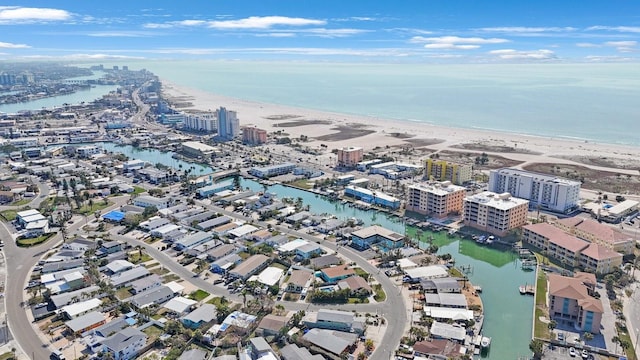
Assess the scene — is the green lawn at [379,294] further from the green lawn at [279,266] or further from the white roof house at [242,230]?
Result: the white roof house at [242,230]

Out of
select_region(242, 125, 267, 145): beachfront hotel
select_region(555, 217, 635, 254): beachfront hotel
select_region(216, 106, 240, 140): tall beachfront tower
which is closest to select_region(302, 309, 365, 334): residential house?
select_region(555, 217, 635, 254): beachfront hotel

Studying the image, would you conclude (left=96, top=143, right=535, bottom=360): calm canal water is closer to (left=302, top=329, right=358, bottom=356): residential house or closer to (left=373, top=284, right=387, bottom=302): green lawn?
(left=373, top=284, right=387, bottom=302): green lawn

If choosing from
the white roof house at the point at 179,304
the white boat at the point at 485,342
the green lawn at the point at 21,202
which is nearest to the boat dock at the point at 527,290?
the white boat at the point at 485,342

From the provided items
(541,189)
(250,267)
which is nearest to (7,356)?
(250,267)

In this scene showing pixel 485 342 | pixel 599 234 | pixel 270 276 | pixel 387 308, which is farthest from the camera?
pixel 599 234

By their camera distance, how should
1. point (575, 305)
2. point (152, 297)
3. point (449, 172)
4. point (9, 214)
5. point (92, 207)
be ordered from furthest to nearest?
point (449, 172), point (92, 207), point (9, 214), point (152, 297), point (575, 305)

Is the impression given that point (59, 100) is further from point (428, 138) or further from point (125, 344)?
point (125, 344)

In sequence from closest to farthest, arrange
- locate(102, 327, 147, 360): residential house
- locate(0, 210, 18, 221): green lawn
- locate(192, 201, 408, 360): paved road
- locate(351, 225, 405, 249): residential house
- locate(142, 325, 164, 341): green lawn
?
locate(102, 327, 147, 360): residential house
locate(192, 201, 408, 360): paved road
locate(142, 325, 164, 341): green lawn
locate(351, 225, 405, 249): residential house
locate(0, 210, 18, 221): green lawn
